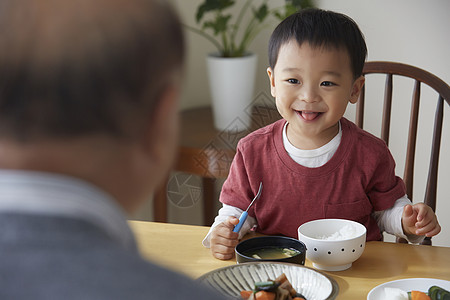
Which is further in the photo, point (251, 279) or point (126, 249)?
point (251, 279)

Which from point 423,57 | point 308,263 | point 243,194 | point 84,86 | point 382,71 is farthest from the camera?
point 423,57

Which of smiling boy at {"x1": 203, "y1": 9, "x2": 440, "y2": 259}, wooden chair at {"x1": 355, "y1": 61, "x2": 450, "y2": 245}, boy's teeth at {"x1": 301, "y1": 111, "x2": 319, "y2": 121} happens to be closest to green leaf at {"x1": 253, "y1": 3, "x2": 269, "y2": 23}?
wooden chair at {"x1": 355, "y1": 61, "x2": 450, "y2": 245}

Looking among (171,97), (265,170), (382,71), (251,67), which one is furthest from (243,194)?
(251,67)

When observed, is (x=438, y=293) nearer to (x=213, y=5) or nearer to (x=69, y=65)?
(x=69, y=65)

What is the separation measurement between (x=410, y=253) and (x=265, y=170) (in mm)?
368

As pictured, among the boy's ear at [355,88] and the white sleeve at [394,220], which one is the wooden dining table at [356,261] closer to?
the white sleeve at [394,220]

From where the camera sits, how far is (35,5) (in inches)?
14.2

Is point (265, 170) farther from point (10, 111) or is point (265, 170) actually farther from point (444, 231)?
point (444, 231)

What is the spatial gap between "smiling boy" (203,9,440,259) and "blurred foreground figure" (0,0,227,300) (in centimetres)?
91

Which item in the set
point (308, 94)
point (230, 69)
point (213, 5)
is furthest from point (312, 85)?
point (213, 5)

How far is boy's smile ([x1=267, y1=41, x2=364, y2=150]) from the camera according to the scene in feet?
4.24

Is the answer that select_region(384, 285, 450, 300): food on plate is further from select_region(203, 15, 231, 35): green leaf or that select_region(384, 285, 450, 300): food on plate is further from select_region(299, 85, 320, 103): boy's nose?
select_region(203, 15, 231, 35): green leaf

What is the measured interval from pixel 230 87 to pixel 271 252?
54.1 inches

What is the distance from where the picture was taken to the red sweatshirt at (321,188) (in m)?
1.33
